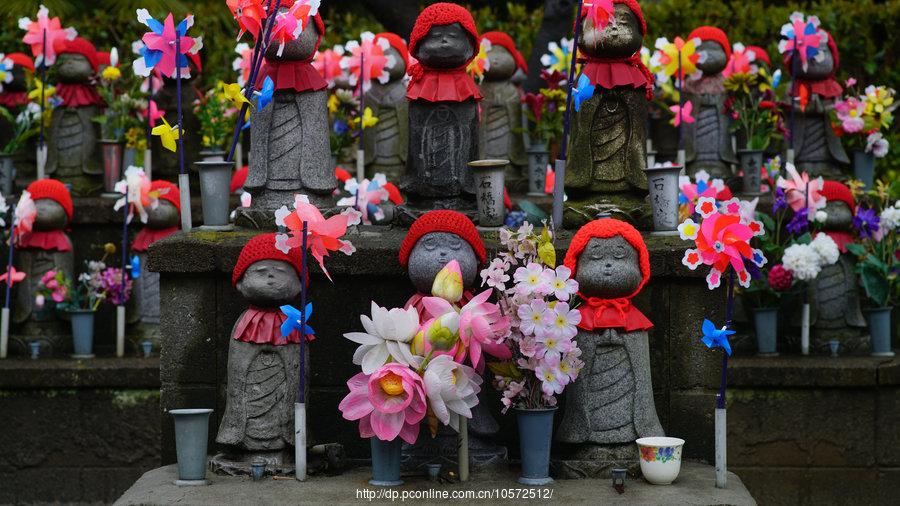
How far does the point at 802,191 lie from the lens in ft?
25.8

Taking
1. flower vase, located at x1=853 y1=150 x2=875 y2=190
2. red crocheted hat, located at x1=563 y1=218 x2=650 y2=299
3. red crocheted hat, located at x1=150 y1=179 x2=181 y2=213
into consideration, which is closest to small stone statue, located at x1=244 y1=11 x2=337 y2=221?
red crocheted hat, located at x1=563 y1=218 x2=650 y2=299

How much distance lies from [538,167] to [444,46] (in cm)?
272

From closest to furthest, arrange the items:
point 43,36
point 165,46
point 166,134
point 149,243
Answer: point 166,134, point 165,46, point 149,243, point 43,36

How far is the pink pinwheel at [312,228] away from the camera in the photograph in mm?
5434

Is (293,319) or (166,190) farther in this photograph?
(166,190)

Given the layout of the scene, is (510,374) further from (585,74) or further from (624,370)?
(585,74)

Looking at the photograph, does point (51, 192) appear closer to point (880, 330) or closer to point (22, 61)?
point (22, 61)

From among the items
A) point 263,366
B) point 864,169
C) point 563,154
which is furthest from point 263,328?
point 864,169

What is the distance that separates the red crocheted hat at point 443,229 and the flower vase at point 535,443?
613 millimetres

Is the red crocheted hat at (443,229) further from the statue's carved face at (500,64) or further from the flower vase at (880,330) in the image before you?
the statue's carved face at (500,64)

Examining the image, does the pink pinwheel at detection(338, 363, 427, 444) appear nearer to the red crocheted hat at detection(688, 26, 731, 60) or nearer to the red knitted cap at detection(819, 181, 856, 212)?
the red knitted cap at detection(819, 181, 856, 212)

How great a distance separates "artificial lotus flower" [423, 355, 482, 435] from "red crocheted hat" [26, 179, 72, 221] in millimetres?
3391

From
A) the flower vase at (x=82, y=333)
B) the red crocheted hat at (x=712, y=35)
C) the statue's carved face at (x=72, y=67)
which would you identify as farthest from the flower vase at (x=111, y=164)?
the red crocheted hat at (x=712, y=35)

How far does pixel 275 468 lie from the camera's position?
5652 millimetres
